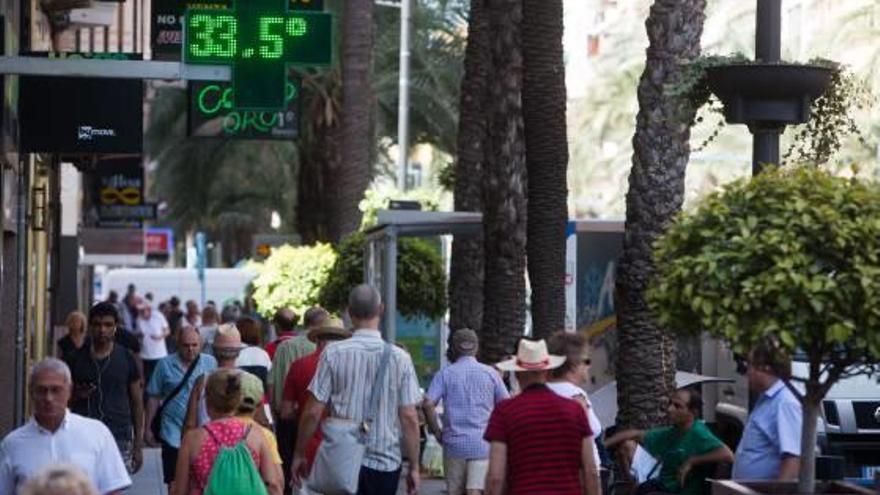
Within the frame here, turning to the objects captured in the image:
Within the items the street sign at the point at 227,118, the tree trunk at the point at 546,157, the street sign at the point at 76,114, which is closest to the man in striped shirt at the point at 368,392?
the street sign at the point at 76,114

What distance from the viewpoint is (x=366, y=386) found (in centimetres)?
1139

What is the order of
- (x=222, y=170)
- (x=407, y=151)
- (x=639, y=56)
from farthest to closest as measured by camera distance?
(x=639, y=56) → (x=222, y=170) → (x=407, y=151)

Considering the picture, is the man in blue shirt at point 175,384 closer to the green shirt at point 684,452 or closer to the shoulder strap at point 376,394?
the shoulder strap at point 376,394

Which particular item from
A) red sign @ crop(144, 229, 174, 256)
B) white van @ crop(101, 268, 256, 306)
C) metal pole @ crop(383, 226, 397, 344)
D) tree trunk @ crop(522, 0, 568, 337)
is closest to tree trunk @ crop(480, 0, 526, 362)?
tree trunk @ crop(522, 0, 568, 337)

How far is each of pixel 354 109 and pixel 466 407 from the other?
17637mm

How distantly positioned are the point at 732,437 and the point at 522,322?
5732mm

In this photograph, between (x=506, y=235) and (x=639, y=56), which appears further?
(x=639, y=56)

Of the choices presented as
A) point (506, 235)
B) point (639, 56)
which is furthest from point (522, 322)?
point (639, 56)

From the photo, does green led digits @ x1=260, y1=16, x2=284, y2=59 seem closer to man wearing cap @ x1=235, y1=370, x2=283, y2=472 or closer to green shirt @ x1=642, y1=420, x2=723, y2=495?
green shirt @ x1=642, y1=420, x2=723, y2=495

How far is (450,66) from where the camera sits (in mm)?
45094

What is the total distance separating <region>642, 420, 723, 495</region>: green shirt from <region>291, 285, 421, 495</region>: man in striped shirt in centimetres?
147

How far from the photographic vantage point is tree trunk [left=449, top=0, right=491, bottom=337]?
2242cm

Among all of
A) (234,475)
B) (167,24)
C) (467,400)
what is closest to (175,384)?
(467,400)

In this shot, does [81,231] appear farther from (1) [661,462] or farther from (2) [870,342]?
(2) [870,342]
